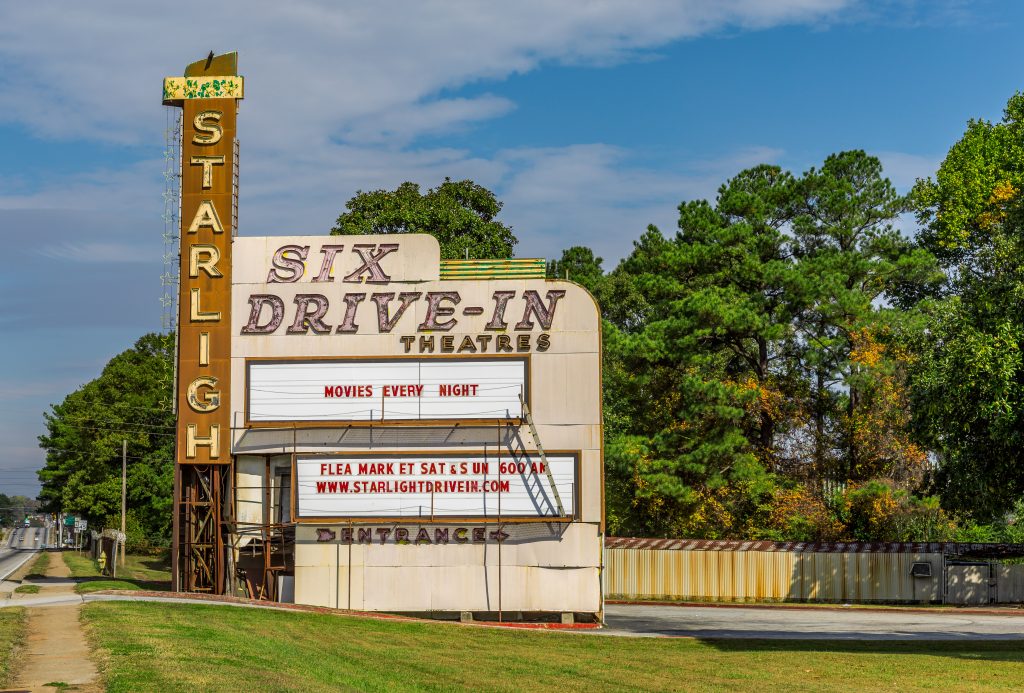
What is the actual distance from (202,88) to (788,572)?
31.0 m

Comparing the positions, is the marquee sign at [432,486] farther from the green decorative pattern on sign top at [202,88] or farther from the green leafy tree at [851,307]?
the green leafy tree at [851,307]

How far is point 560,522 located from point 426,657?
1047cm

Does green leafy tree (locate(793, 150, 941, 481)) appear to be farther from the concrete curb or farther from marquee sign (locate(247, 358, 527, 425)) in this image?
marquee sign (locate(247, 358, 527, 425))

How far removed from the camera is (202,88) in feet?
129

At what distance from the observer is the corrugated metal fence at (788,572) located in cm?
5069

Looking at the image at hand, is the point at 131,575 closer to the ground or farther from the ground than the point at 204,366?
closer to the ground

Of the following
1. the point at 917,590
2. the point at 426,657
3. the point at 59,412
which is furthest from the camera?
the point at 59,412

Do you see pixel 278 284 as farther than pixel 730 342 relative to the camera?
No

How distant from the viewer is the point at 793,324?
2256 inches

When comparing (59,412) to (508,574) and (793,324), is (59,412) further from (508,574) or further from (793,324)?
(508,574)

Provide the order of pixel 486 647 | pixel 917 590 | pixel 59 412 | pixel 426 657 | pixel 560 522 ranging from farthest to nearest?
pixel 59 412 < pixel 917 590 < pixel 560 522 < pixel 486 647 < pixel 426 657

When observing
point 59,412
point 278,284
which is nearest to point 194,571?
point 278,284

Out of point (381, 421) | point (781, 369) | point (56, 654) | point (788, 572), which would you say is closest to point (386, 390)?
point (381, 421)

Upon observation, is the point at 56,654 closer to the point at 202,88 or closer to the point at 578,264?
the point at 202,88
